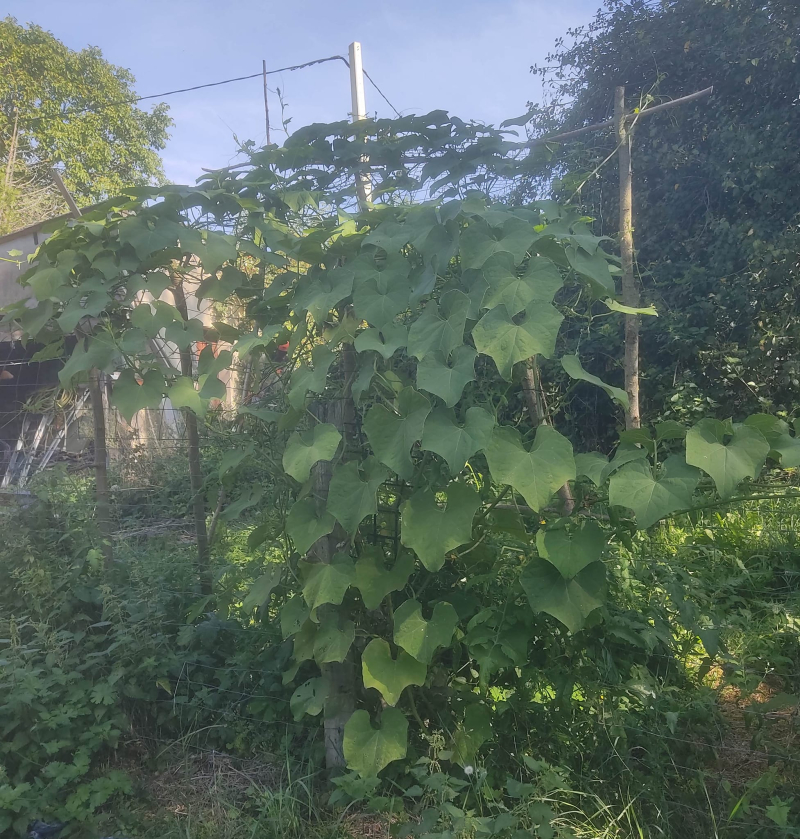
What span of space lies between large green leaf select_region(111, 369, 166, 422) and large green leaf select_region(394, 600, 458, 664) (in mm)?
1047

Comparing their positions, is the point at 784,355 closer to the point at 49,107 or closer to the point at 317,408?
the point at 317,408

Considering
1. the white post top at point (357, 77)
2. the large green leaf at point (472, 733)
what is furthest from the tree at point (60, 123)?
the large green leaf at point (472, 733)

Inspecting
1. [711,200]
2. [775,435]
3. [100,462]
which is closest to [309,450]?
[775,435]

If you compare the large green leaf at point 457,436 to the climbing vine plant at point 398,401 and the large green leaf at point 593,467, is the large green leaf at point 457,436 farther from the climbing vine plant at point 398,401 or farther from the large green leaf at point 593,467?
the large green leaf at point 593,467

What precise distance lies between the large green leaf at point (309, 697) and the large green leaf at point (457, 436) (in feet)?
3.13

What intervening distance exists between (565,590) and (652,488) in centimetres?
35

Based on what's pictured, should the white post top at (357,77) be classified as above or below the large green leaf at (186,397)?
above

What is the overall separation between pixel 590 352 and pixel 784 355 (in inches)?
52.3

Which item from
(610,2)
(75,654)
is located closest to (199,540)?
(75,654)

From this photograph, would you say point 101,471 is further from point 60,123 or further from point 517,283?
point 60,123

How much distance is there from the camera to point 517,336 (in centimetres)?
167

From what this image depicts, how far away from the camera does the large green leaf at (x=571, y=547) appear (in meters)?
1.70

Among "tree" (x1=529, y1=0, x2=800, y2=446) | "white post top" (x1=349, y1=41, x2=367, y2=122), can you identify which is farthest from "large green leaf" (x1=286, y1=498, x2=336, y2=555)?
"white post top" (x1=349, y1=41, x2=367, y2=122)

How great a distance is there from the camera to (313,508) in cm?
205
